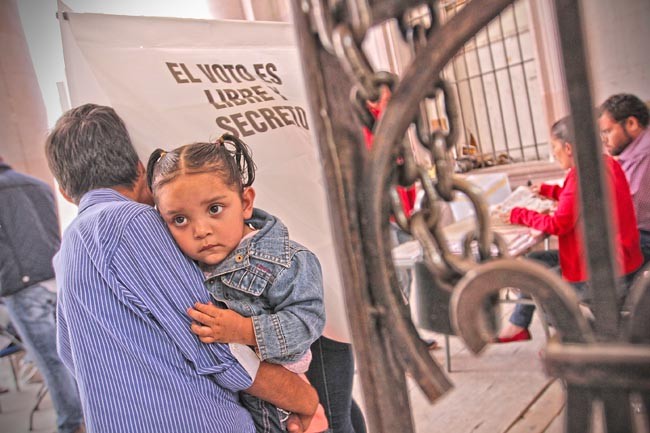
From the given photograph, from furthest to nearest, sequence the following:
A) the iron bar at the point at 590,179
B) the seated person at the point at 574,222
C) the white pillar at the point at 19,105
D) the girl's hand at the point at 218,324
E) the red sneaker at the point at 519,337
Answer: the red sneaker at the point at 519,337
the seated person at the point at 574,222
the white pillar at the point at 19,105
the girl's hand at the point at 218,324
the iron bar at the point at 590,179

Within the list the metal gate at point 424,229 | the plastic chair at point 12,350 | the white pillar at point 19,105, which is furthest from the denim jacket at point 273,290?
the plastic chair at point 12,350

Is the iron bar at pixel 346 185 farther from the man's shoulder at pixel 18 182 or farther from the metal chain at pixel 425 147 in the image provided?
the man's shoulder at pixel 18 182

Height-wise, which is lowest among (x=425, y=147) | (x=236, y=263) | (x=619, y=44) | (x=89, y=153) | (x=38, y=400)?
(x=38, y=400)

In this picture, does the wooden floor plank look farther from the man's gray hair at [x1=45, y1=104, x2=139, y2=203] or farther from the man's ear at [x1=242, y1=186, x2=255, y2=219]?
the man's gray hair at [x1=45, y1=104, x2=139, y2=203]

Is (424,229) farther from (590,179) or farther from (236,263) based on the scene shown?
(236,263)

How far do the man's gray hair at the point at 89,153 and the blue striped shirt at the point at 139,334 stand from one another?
0.10 metres

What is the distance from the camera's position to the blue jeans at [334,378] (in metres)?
0.94

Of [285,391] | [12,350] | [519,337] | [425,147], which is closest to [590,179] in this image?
[425,147]

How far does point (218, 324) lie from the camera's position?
0.75m

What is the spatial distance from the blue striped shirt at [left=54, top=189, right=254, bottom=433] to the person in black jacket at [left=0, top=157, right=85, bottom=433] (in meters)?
0.61

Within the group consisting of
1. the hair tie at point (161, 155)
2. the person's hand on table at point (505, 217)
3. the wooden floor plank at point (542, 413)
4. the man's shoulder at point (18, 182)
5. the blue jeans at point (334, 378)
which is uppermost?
the man's shoulder at point (18, 182)

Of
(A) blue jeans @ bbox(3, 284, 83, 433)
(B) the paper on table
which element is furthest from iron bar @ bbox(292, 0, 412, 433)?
(B) the paper on table

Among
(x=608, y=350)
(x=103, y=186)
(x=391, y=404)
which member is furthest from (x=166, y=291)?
(x=608, y=350)

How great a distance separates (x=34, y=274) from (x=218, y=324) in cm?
83
